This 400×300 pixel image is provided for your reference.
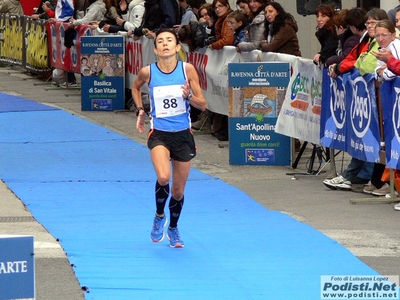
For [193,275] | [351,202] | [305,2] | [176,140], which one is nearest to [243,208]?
[351,202]

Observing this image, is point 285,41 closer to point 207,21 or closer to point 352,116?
point 207,21

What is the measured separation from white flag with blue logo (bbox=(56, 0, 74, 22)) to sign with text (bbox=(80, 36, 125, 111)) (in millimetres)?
4025

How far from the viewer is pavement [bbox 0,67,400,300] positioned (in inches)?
330

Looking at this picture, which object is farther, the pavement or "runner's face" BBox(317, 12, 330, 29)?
"runner's face" BBox(317, 12, 330, 29)

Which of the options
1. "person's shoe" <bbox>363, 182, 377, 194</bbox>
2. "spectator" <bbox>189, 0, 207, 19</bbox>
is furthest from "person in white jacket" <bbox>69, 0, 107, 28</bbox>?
"person's shoe" <bbox>363, 182, 377, 194</bbox>

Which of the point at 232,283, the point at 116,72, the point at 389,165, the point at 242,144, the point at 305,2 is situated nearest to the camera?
the point at 232,283

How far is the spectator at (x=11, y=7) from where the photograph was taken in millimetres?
29786

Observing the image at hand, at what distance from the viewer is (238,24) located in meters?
15.2

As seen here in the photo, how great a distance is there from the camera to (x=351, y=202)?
1131 cm

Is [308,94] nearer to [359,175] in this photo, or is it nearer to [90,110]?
[359,175]

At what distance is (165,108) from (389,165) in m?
2.75

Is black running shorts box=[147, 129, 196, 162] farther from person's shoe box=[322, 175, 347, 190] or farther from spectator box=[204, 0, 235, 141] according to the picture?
spectator box=[204, 0, 235, 141]

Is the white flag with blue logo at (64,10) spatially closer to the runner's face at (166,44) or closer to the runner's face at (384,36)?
the runner's face at (384,36)

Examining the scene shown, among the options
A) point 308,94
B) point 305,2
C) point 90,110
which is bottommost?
point 90,110
